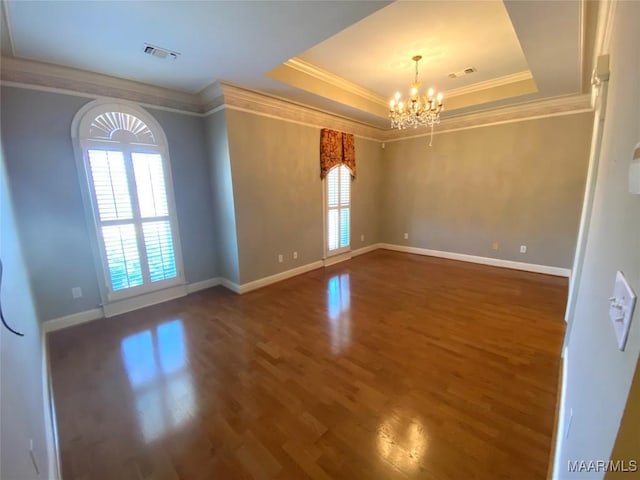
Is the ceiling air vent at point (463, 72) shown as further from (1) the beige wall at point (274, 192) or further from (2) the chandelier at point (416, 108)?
(1) the beige wall at point (274, 192)

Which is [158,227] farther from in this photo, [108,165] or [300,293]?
[300,293]

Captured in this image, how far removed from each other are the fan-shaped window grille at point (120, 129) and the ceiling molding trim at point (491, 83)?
15.2 feet

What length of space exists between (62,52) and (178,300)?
9.49ft

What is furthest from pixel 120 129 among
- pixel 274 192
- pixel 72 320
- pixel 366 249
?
pixel 366 249

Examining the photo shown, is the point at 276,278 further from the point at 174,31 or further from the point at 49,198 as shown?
the point at 174,31

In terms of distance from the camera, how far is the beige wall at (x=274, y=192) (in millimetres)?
3725

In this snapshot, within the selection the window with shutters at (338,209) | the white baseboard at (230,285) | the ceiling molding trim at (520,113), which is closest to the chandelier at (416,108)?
the window with shutters at (338,209)

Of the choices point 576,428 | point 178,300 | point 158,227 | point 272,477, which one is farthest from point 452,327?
point 158,227

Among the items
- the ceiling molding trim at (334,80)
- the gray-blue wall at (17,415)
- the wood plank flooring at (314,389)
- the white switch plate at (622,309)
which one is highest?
the ceiling molding trim at (334,80)

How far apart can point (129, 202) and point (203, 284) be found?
152cm

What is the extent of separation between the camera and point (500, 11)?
7.83 ft

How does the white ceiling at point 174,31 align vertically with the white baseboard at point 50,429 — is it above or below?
above

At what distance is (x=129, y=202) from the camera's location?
3.28 meters

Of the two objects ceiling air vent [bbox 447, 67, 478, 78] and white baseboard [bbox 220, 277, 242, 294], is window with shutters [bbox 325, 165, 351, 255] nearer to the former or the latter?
white baseboard [bbox 220, 277, 242, 294]
